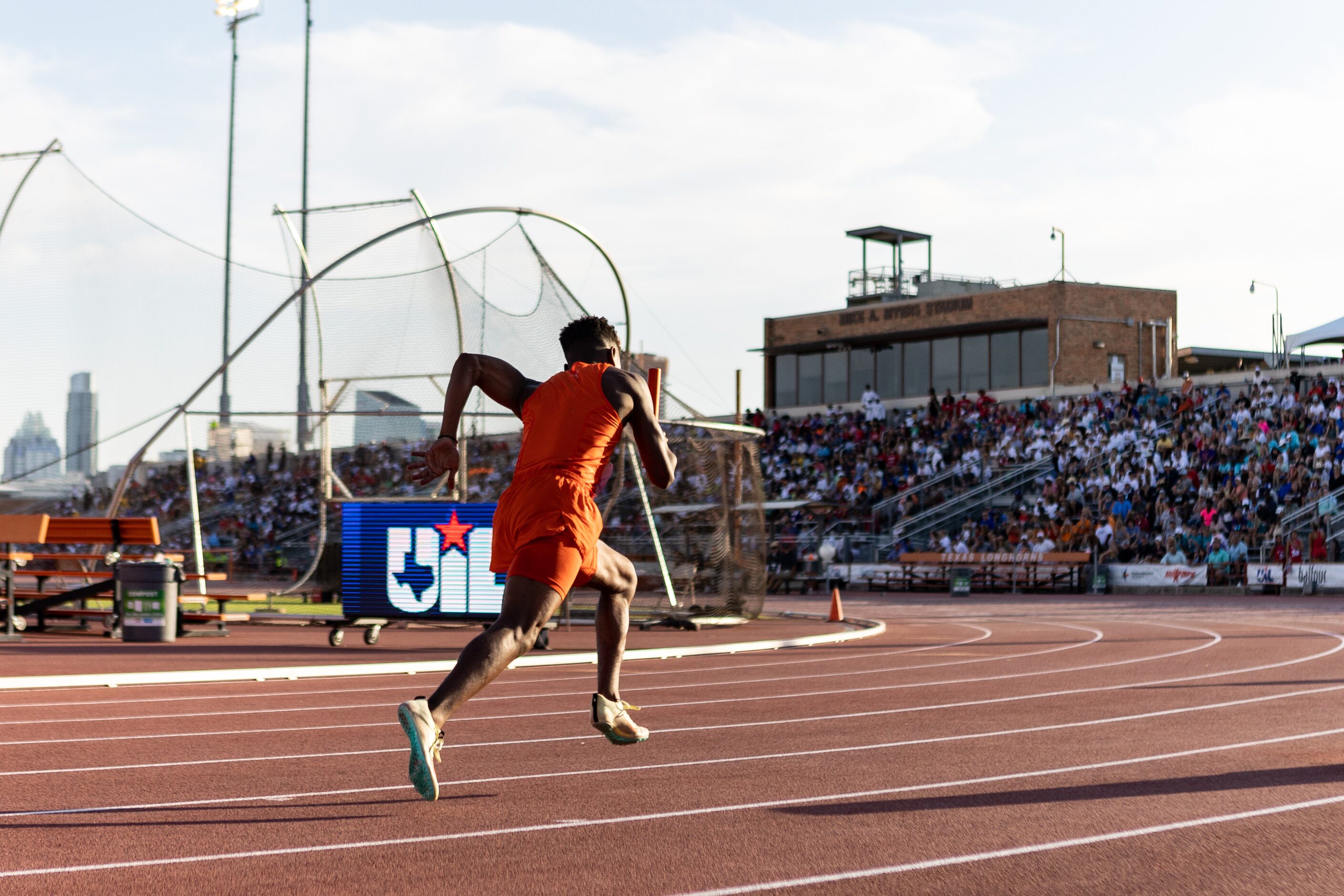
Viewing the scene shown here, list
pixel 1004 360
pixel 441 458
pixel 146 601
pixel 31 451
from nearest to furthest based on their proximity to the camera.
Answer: pixel 441 458 → pixel 146 601 → pixel 31 451 → pixel 1004 360

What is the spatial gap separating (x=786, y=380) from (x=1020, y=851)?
56009mm

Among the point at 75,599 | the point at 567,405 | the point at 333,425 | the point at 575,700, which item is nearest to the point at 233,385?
the point at 333,425

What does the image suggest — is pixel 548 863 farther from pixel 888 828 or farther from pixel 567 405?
pixel 567 405

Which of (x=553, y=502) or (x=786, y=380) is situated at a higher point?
(x=786, y=380)

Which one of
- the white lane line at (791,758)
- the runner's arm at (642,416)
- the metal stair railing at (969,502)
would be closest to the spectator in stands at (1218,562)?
the metal stair railing at (969,502)

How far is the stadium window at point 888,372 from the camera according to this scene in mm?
56906

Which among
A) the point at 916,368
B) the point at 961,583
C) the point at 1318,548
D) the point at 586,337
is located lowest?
the point at 961,583

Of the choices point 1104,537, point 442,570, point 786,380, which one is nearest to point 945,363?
point 786,380

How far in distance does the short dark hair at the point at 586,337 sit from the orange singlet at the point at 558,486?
7.7 inches

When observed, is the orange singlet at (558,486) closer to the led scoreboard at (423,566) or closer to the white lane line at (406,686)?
A: the white lane line at (406,686)

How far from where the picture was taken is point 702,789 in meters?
6.32

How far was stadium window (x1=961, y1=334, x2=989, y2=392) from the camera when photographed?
54.2m

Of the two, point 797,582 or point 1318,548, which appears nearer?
point 1318,548

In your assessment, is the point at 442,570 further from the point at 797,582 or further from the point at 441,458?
the point at 797,582
